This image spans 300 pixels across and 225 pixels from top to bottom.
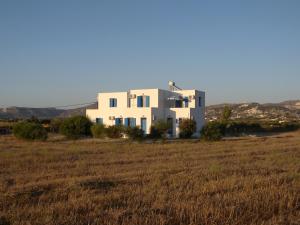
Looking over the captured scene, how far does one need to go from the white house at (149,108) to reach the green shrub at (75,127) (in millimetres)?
3143

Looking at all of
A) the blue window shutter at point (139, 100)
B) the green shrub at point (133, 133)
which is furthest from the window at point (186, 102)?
the green shrub at point (133, 133)

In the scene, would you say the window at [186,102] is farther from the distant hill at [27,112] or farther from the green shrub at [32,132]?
the distant hill at [27,112]

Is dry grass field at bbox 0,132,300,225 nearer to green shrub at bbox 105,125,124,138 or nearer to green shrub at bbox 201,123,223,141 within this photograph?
green shrub at bbox 201,123,223,141

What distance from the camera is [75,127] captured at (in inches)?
1534

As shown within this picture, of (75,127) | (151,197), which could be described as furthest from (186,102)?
(151,197)

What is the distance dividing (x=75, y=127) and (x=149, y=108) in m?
7.14

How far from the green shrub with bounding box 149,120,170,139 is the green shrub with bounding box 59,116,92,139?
7.22 m

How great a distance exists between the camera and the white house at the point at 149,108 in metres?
40.1

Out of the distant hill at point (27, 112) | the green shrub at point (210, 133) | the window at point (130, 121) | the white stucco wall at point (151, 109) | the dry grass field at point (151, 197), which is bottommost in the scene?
the dry grass field at point (151, 197)

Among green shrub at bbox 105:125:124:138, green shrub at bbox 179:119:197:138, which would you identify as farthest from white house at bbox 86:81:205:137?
green shrub at bbox 105:125:124:138

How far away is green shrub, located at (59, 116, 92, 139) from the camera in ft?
125

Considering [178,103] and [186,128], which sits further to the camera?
[178,103]

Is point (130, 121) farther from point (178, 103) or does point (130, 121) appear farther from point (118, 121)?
point (178, 103)

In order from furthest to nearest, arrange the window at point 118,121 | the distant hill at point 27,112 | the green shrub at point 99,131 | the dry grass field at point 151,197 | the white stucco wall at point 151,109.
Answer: the distant hill at point 27,112 < the window at point 118,121 < the white stucco wall at point 151,109 < the green shrub at point 99,131 < the dry grass field at point 151,197
